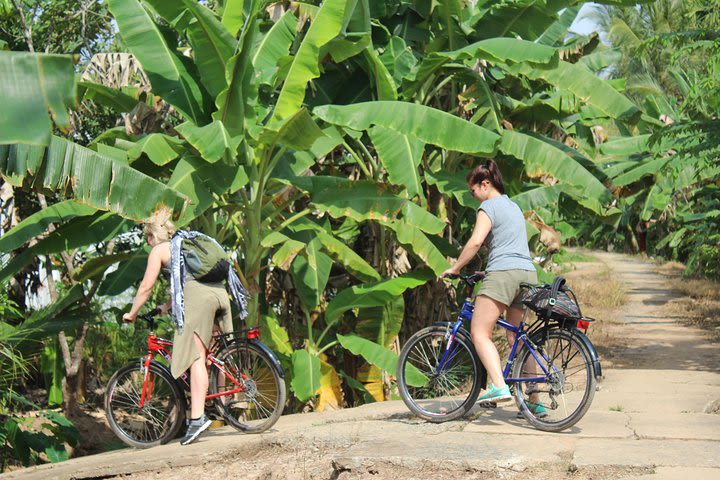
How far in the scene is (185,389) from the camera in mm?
7719

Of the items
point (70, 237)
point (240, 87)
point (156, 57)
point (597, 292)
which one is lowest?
point (597, 292)

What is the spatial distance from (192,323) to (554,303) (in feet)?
9.12

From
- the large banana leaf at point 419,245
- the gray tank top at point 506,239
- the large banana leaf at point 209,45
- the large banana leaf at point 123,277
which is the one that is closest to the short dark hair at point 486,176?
the gray tank top at point 506,239

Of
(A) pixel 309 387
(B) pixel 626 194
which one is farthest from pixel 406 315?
(B) pixel 626 194

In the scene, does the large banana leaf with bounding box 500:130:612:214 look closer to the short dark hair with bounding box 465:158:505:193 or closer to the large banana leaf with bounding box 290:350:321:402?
the large banana leaf with bounding box 290:350:321:402

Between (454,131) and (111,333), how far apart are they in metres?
6.63

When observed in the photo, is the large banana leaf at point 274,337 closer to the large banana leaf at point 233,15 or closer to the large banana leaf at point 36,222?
the large banana leaf at point 36,222

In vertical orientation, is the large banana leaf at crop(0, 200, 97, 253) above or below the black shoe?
above

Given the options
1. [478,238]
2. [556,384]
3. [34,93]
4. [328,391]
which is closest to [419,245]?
[328,391]

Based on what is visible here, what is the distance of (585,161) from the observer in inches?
454

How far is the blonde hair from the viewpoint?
24.5 feet

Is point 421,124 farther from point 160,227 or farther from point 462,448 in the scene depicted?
point 462,448

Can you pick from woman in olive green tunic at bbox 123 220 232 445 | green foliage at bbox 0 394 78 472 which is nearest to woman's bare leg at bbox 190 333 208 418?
woman in olive green tunic at bbox 123 220 232 445

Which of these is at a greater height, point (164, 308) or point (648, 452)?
point (164, 308)
